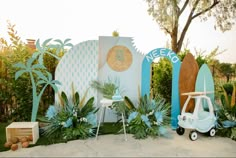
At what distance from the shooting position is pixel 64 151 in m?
3.49

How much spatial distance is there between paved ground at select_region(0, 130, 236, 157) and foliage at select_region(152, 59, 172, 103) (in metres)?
2.02

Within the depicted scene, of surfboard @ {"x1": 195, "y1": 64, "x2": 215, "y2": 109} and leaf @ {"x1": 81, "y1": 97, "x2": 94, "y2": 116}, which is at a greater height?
surfboard @ {"x1": 195, "y1": 64, "x2": 215, "y2": 109}

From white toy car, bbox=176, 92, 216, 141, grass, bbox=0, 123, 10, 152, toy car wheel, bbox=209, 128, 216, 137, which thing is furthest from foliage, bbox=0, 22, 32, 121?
toy car wheel, bbox=209, 128, 216, 137

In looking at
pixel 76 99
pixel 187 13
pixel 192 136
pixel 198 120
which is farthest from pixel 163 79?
pixel 187 13

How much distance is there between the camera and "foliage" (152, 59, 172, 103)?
235 inches

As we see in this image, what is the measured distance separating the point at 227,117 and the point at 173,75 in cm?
123

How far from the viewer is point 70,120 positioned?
399 cm

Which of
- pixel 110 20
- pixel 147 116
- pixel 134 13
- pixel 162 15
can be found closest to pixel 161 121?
pixel 147 116

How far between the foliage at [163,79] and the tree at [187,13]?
6.92 m

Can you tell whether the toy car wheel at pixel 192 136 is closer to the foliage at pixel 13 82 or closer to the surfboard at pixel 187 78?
the surfboard at pixel 187 78

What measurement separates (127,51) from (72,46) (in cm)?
114

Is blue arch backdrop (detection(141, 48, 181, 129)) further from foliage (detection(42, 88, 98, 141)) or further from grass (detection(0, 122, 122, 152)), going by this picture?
foliage (detection(42, 88, 98, 141))

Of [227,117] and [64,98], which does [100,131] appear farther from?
[227,117]

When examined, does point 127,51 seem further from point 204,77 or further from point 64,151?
point 64,151
